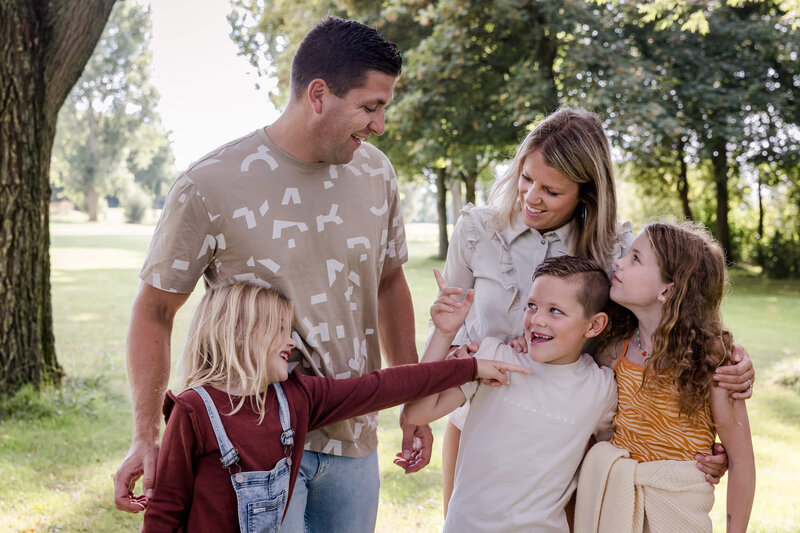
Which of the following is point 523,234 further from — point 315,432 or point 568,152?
point 315,432

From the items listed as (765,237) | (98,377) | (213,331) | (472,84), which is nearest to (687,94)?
(472,84)

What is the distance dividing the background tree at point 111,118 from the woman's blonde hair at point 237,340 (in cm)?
4052

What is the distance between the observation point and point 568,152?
248cm

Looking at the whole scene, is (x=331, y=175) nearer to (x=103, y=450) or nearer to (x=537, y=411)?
(x=537, y=411)

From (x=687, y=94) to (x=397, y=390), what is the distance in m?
15.5

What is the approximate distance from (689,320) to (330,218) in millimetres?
1210

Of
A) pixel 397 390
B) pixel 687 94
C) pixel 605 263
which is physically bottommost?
pixel 397 390

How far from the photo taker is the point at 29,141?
18.9 feet

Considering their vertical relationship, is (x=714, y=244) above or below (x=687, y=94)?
below

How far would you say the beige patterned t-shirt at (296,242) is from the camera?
2115mm

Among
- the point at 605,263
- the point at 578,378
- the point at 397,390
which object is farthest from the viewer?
the point at 605,263

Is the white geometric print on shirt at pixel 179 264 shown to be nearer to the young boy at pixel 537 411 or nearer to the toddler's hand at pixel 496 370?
the young boy at pixel 537 411

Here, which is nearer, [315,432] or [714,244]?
[315,432]

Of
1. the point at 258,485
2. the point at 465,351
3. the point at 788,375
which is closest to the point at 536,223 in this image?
the point at 465,351
